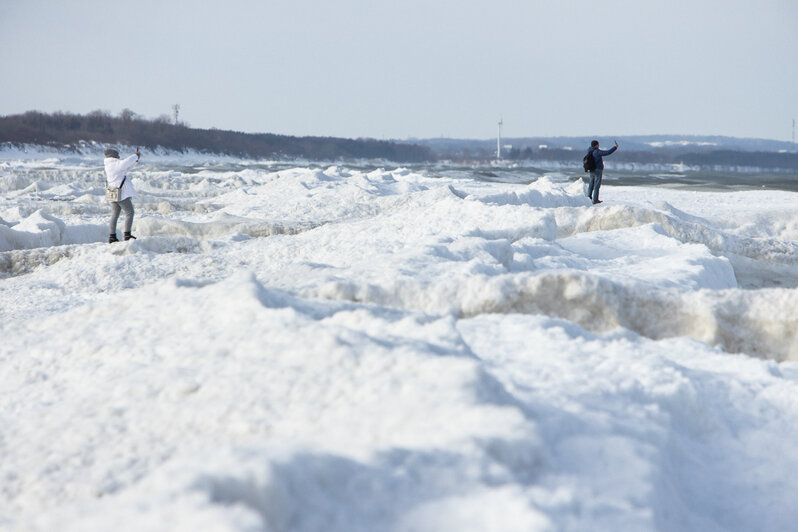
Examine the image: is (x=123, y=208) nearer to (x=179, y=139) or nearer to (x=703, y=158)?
(x=179, y=139)

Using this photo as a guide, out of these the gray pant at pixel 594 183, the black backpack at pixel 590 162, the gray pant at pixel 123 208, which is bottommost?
the gray pant at pixel 123 208

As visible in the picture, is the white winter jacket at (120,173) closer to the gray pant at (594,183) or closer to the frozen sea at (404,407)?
the frozen sea at (404,407)

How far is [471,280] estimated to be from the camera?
12.1ft

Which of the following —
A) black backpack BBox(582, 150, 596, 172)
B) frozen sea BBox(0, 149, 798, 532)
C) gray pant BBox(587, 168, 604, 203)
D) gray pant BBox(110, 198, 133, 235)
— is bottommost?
frozen sea BBox(0, 149, 798, 532)

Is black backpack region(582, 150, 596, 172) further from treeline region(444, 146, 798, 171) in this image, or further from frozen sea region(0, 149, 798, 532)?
treeline region(444, 146, 798, 171)

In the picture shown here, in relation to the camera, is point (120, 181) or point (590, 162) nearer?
point (120, 181)

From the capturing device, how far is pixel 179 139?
82312 millimetres

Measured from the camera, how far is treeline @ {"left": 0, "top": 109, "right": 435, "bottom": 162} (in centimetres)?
6862

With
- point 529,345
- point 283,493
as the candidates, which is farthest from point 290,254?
point 283,493

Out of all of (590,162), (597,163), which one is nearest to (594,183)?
(597,163)

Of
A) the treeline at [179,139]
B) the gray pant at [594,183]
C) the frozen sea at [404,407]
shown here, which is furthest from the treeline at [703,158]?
the frozen sea at [404,407]

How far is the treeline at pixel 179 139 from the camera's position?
225ft

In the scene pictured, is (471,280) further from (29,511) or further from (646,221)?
(646,221)

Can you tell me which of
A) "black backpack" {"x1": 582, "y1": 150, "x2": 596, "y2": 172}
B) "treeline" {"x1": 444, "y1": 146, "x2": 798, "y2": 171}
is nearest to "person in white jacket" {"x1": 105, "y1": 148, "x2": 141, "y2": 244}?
"black backpack" {"x1": 582, "y1": 150, "x2": 596, "y2": 172}
